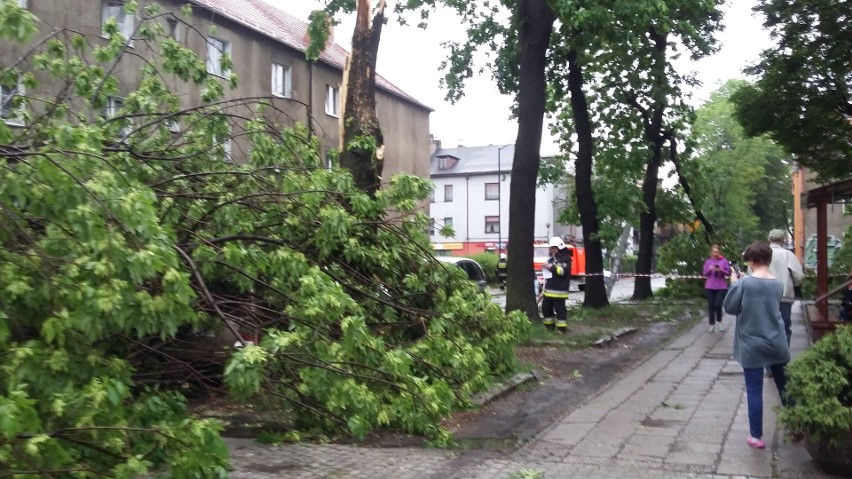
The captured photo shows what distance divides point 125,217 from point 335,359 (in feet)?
7.64

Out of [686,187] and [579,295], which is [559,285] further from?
[579,295]

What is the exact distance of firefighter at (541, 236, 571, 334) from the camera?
579 inches

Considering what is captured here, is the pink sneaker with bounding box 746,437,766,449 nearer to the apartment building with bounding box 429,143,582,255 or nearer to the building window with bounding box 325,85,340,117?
the building window with bounding box 325,85,340,117

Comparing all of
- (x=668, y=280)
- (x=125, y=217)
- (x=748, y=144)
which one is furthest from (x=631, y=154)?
(x=748, y=144)

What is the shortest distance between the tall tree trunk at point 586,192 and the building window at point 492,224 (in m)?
50.5

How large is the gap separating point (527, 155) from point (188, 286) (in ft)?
34.0

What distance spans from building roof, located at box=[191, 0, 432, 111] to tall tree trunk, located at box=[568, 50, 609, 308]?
9.13m

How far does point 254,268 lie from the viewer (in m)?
7.39

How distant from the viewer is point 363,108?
11992 mm

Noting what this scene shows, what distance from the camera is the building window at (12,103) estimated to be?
8.44 metres

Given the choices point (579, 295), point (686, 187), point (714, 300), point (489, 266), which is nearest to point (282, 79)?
point (686, 187)

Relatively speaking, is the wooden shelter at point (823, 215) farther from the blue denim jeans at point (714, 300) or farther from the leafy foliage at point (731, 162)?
the leafy foliage at point (731, 162)

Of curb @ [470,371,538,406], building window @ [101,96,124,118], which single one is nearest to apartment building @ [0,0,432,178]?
building window @ [101,96,124,118]

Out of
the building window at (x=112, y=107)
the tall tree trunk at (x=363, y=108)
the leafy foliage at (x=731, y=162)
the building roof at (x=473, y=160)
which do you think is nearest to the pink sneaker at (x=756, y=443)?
the tall tree trunk at (x=363, y=108)
